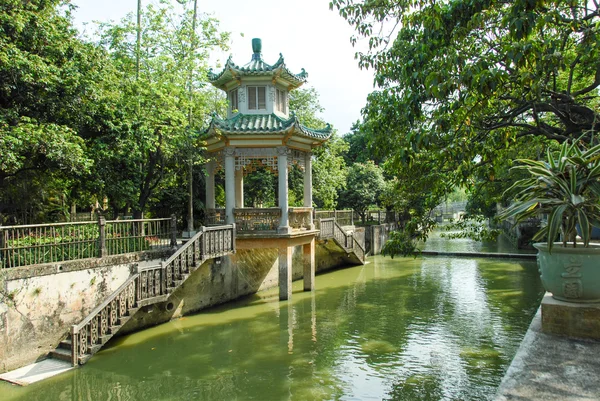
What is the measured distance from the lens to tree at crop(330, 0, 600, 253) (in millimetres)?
5223

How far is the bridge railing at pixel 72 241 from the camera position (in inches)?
312

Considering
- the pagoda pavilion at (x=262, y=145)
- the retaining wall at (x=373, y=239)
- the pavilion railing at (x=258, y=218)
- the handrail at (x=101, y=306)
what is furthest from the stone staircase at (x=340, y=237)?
the handrail at (x=101, y=306)

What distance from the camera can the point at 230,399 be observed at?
6738mm

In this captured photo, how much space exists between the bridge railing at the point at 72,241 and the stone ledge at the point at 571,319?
857cm

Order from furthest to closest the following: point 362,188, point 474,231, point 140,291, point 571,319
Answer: point 362,188 → point 474,231 → point 140,291 → point 571,319

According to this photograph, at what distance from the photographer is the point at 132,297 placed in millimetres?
9008

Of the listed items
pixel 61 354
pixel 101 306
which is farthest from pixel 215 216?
pixel 61 354

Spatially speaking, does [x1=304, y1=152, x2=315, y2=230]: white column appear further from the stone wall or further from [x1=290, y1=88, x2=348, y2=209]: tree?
[x1=290, y1=88, x2=348, y2=209]: tree

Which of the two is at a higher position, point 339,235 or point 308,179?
point 308,179

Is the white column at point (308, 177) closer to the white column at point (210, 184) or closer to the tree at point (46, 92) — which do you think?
the white column at point (210, 184)

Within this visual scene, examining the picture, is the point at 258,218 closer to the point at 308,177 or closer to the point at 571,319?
the point at 308,177

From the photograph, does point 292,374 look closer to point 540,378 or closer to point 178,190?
point 540,378

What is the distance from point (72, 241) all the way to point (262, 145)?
19.9ft

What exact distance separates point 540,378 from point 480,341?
21.2 feet
